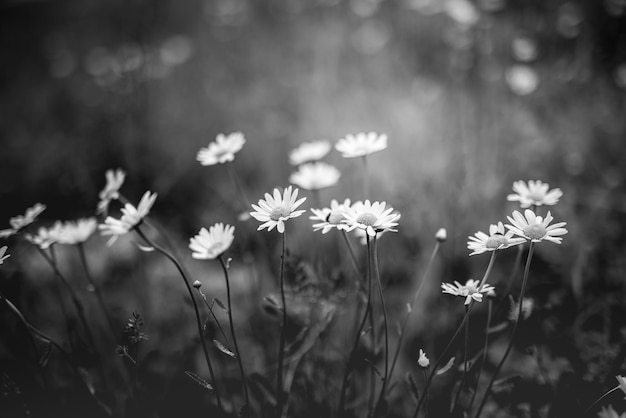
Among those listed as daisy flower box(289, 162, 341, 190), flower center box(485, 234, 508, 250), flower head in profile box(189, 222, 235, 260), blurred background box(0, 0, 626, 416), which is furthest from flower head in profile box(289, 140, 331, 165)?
flower center box(485, 234, 508, 250)

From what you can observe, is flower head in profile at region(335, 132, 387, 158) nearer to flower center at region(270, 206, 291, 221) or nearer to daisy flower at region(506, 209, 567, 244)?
flower center at region(270, 206, 291, 221)

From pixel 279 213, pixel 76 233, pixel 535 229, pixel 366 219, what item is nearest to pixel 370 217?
pixel 366 219

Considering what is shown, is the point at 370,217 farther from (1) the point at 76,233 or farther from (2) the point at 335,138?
(2) the point at 335,138

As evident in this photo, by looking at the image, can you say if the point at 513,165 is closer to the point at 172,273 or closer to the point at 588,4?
the point at 588,4

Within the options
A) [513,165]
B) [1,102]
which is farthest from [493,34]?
[1,102]

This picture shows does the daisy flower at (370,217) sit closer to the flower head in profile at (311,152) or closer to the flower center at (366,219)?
the flower center at (366,219)
